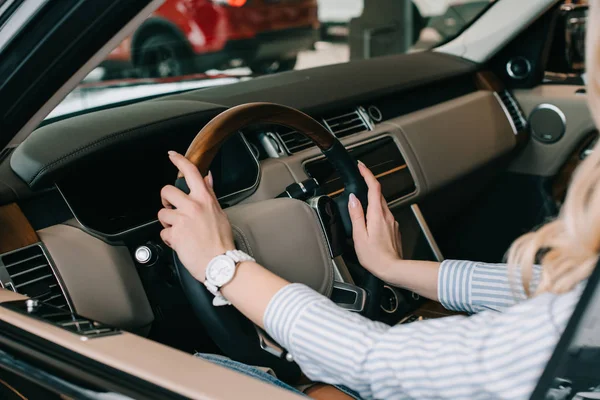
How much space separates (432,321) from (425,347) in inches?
2.5

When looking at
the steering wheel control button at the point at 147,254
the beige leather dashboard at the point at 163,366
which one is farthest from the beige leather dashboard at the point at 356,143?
the beige leather dashboard at the point at 163,366

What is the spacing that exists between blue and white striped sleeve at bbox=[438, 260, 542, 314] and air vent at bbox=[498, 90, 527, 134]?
1460 millimetres

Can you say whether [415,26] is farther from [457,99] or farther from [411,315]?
[411,315]

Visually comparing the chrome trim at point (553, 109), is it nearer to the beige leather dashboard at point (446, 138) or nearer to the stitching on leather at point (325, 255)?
the beige leather dashboard at point (446, 138)

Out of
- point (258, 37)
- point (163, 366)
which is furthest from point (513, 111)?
point (258, 37)

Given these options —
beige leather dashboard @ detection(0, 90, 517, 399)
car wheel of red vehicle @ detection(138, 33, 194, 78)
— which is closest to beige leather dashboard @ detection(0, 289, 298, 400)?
beige leather dashboard @ detection(0, 90, 517, 399)

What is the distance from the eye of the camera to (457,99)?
2602 millimetres

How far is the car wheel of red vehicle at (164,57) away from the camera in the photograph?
6.99 meters

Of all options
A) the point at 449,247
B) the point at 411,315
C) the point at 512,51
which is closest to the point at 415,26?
the point at 512,51

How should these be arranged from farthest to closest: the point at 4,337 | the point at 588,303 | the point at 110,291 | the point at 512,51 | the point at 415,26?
the point at 415,26
the point at 512,51
the point at 110,291
the point at 4,337
the point at 588,303

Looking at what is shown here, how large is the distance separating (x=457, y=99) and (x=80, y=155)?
160 centimetres

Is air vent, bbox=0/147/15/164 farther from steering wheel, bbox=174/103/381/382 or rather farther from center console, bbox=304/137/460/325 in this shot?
center console, bbox=304/137/460/325

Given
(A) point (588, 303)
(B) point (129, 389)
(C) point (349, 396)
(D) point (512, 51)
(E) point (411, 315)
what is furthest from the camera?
(D) point (512, 51)

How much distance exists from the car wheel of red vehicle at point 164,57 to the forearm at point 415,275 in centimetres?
583
